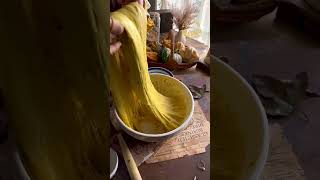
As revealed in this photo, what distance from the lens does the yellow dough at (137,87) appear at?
0.27 metres

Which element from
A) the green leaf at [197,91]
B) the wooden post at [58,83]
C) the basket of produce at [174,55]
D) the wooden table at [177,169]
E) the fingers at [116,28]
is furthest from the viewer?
the basket of produce at [174,55]

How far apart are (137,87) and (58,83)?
0.71 ft

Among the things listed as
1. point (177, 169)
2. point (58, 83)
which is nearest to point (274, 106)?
point (58, 83)

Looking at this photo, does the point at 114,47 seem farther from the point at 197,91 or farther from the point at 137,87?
the point at 197,91

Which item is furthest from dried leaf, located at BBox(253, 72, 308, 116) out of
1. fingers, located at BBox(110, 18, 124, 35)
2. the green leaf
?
the green leaf

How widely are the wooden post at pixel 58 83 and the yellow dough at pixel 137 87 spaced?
3cm

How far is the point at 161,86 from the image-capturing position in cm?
51

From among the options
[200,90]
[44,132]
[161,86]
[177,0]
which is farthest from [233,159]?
[177,0]

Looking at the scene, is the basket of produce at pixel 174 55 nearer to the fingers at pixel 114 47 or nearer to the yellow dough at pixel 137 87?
the yellow dough at pixel 137 87

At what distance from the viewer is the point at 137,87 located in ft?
1.15

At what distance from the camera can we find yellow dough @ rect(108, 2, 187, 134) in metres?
0.27

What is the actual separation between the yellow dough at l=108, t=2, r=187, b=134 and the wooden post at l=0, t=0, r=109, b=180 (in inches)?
1.2

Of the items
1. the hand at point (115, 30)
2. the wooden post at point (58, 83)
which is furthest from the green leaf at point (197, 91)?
the wooden post at point (58, 83)

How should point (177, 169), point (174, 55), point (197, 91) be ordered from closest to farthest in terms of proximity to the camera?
point (177, 169)
point (197, 91)
point (174, 55)
